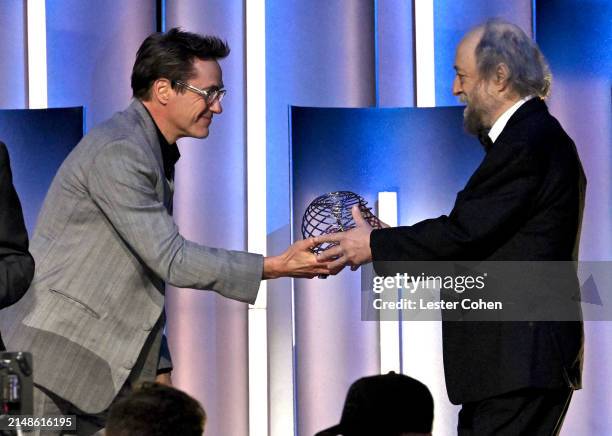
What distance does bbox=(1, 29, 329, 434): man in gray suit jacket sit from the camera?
3053mm

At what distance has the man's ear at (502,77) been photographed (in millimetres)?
3182

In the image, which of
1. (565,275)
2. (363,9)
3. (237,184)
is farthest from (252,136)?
(565,275)

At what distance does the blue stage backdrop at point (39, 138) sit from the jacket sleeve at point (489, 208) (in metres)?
1.91

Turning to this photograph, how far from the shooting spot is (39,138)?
4516 millimetres

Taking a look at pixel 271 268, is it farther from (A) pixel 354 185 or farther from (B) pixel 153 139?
(A) pixel 354 185

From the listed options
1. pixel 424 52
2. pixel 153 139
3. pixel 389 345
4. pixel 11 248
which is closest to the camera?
pixel 11 248

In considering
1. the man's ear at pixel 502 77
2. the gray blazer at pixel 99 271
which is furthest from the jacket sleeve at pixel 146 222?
the man's ear at pixel 502 77

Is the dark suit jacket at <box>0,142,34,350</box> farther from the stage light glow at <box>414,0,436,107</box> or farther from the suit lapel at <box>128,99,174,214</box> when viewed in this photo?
the stage light glow at <box>414,0,436,107</box>

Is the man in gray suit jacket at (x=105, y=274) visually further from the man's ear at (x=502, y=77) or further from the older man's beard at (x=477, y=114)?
the man's ear at (x=502, y=77)

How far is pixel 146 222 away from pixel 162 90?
0.48 m

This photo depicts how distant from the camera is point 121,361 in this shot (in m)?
3.08

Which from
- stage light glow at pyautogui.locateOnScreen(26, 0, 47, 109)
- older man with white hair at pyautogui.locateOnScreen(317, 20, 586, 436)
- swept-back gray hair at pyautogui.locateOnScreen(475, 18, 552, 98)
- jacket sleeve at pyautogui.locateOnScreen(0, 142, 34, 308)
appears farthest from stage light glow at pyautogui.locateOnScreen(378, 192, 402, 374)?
jacket sleeve at pyautogui.locateOnScreen(0, 142, 34, 308)

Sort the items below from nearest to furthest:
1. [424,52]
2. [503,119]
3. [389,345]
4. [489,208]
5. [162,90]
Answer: [489,208] → [503,119] → [162,90] → [389,345] → [424,52]

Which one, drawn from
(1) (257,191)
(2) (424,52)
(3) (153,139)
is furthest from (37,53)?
(3) (153,139)
